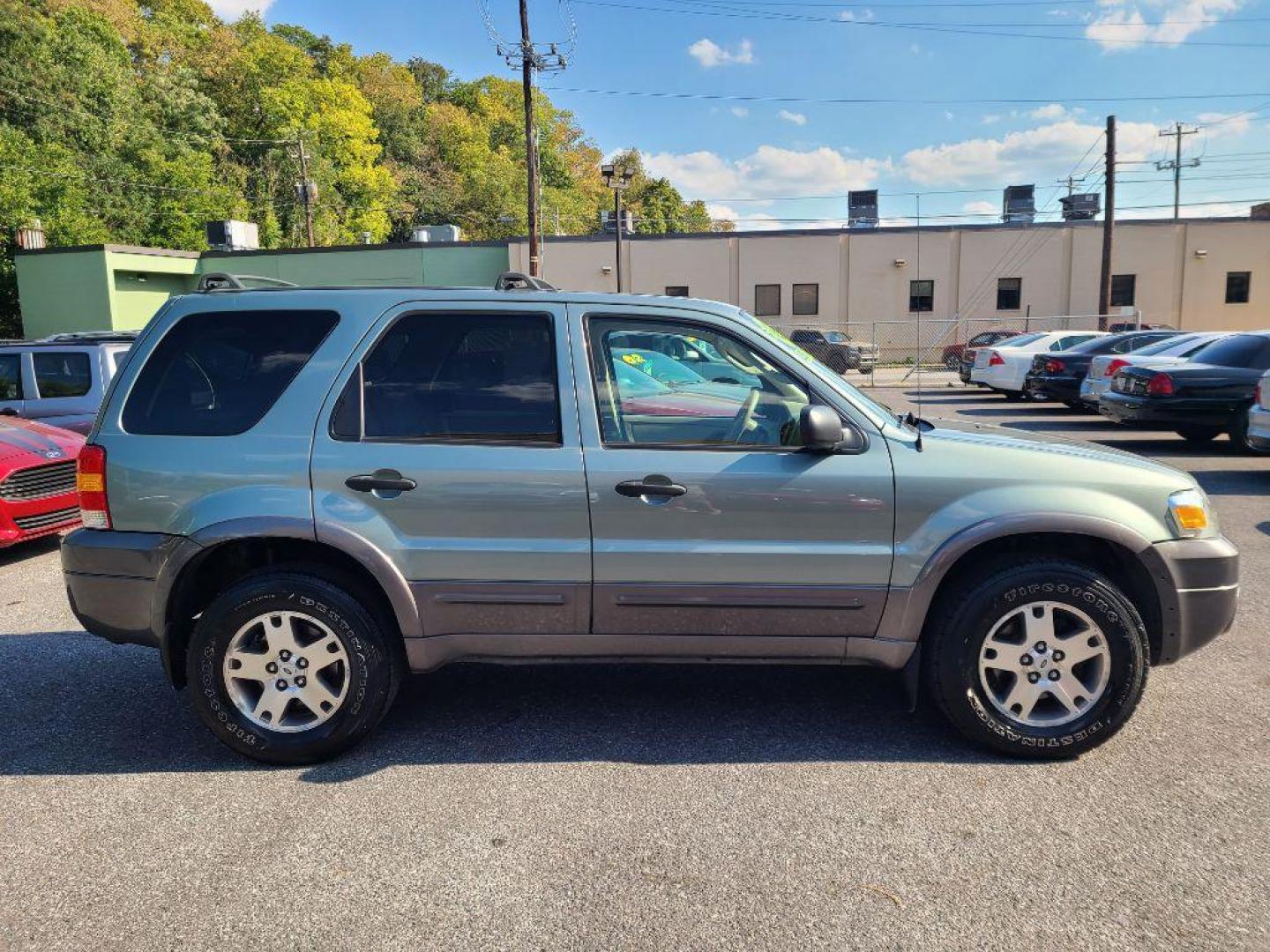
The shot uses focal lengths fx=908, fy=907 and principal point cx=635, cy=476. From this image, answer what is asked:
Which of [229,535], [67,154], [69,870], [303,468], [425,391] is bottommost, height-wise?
[69,870]

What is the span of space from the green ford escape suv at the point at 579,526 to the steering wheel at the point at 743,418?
0.01 m

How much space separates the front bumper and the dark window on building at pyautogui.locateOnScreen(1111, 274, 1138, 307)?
3878cm

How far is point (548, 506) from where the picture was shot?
11.4ft

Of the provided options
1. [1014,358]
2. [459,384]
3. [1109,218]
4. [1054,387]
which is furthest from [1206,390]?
[1109,218]

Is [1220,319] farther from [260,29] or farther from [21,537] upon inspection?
[260,29]

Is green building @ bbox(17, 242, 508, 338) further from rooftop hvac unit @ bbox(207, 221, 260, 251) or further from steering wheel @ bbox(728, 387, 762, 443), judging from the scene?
steering wheel @ bbox(728, 387, 762, 443)

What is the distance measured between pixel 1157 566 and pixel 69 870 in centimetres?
397

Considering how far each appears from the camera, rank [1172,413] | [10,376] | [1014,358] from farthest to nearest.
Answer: [1014,358] → [1172,413] → [10,376]

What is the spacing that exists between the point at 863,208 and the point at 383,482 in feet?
142

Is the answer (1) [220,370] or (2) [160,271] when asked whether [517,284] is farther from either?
(2) [160,271]

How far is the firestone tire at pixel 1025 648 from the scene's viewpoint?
345 centimetres

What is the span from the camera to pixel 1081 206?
43.3 m

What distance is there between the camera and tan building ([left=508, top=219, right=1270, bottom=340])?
1460 inches

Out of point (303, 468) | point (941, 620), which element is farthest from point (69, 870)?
point (941, 620)
